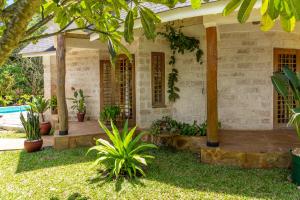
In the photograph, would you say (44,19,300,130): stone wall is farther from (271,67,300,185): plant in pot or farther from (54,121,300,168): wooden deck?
(271,67,300,185): plant in pot

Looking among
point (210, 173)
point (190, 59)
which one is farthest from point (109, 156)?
point (190, 59)

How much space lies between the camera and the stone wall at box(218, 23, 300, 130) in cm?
848

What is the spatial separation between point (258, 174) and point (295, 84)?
6.15 ft

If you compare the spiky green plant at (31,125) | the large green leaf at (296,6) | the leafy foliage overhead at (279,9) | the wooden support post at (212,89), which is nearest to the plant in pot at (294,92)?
the wooden support post at (212,89)

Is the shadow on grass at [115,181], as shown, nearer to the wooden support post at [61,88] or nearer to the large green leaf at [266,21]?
the wooden support post at [61,88]

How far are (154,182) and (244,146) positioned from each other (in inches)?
94.1

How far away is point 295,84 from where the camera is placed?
17.0 ft

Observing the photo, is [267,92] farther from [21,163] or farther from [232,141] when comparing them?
[21,163]

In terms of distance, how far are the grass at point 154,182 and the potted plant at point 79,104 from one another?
445 centimetres

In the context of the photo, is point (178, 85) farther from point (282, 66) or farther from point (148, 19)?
point (148, 19)

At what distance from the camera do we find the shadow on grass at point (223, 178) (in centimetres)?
475

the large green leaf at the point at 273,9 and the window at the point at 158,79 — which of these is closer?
the large green leaf at the point at 273,9

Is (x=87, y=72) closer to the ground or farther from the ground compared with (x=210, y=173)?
farther from the ground

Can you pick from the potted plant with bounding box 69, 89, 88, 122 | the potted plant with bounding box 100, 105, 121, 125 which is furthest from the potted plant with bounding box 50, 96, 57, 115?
the potted plant with bounding box 100, 105, 121, 125
